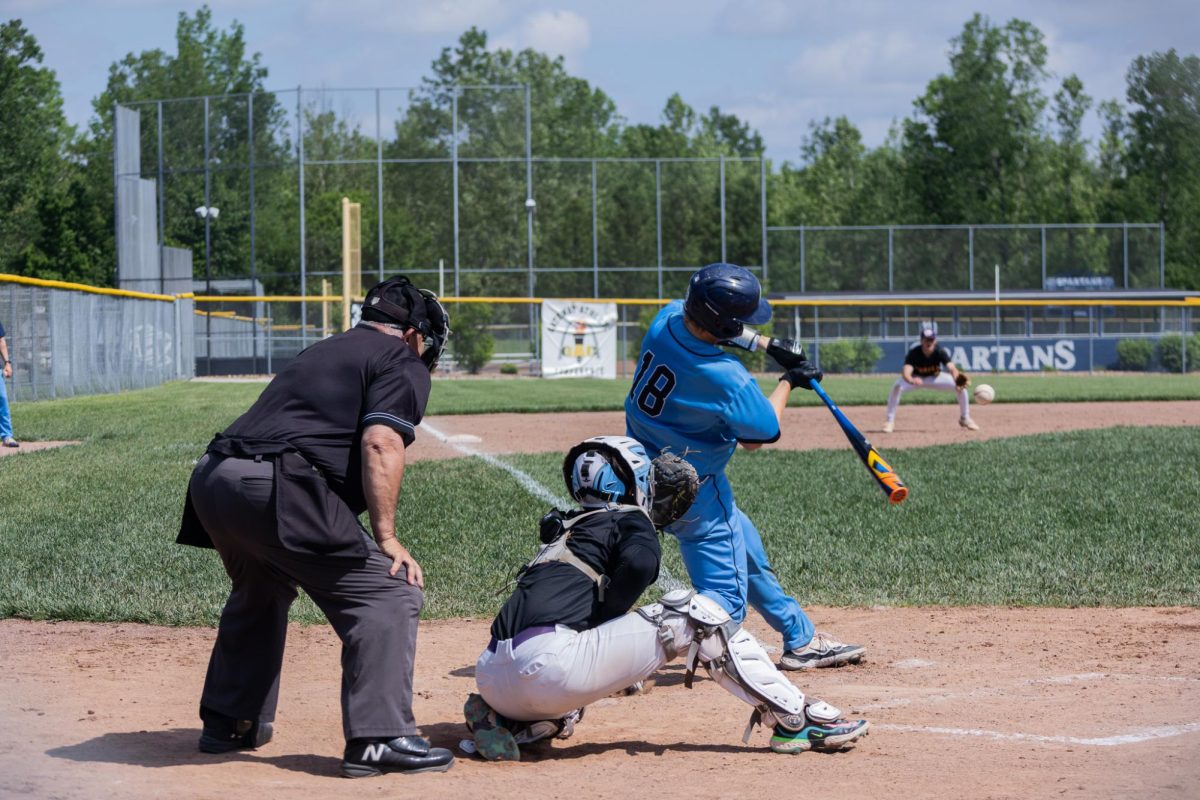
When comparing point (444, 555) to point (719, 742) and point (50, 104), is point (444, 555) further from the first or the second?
point (50, 104)

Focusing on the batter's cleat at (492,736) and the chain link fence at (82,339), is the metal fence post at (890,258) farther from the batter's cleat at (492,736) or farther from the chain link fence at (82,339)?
→ the batter's cleat at (492,736)

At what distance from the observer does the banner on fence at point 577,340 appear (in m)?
37.0

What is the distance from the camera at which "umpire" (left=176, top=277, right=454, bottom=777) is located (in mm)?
4426

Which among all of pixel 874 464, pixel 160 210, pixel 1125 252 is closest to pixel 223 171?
pixel 160 210

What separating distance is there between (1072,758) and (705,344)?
2053 millimetres

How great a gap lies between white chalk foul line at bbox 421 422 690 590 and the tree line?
27.0 meters

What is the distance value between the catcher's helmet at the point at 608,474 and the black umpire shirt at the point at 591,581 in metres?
0.07

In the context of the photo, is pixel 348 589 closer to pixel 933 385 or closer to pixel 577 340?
pixel 933 385

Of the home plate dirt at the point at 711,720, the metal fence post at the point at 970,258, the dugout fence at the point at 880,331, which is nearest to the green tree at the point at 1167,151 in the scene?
the metal fence post at the point at 970,258

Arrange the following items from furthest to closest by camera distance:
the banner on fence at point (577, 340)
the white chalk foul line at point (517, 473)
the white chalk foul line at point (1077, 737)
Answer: the banner on fence at point (577, 340) < the white chalk foul line at point (517, 473) < the white chalk foul line at point (1077, 737)

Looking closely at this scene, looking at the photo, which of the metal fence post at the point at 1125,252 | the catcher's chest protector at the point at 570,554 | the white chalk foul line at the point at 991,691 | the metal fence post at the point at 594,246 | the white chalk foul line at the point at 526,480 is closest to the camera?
the catcher's chest protector at the point at 570,554

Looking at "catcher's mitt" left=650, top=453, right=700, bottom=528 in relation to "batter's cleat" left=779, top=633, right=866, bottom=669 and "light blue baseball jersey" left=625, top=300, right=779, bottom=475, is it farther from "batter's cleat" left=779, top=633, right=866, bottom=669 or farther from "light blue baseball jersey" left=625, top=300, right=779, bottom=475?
"batter's cleat" left=779, top=633, right=866, bottom=669

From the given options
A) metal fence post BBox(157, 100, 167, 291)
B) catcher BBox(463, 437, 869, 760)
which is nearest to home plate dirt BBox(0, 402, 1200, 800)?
catcher BBox(463, 437, 869, 760)

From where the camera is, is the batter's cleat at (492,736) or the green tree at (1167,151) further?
the green tree at (1167,151)
